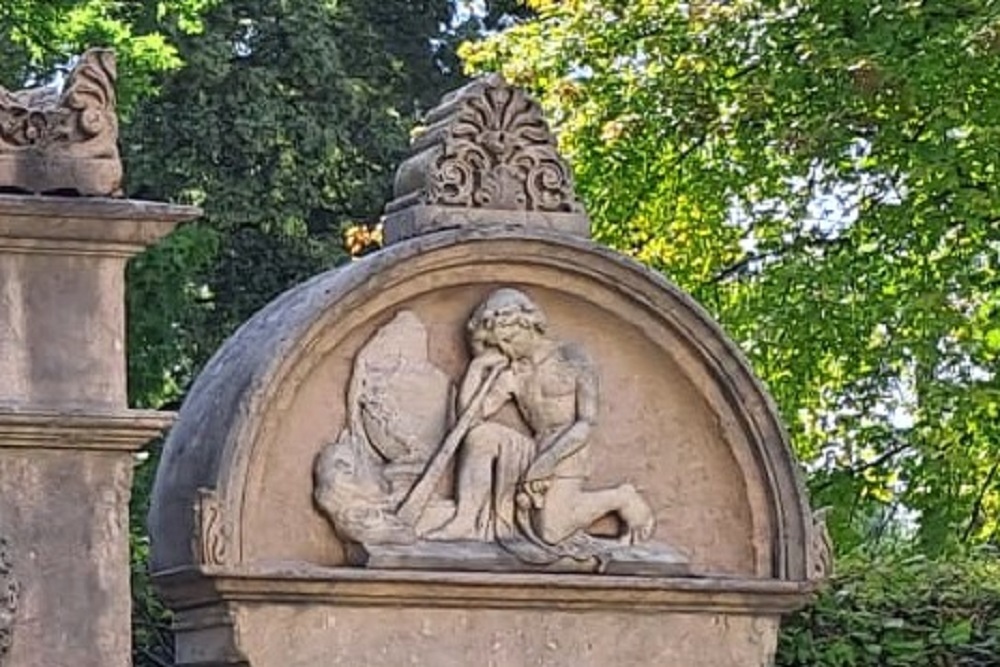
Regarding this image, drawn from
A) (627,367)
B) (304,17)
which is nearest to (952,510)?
(627,367)

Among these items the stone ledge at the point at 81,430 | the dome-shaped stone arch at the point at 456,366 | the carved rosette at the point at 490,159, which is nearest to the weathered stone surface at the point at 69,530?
the stone ledge at the point at 81,430

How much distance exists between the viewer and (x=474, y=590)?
9.69 m

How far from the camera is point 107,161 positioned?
29.4 ft

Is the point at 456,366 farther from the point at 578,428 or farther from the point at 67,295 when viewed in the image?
the point at 67,295

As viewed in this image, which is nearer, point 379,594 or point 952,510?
point 379,594

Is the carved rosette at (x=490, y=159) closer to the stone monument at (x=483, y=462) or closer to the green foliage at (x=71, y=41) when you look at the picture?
the stone monument at (x=483, y=462)

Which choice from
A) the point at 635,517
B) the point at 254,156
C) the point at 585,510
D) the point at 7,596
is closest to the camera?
the point at 7,596

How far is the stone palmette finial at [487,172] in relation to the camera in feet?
32.0

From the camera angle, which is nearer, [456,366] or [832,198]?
[456,366]

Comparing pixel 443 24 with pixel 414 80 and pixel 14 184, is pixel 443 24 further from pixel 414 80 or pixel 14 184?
pixel 14 184

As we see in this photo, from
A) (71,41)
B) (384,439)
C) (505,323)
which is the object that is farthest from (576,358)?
(71,41)

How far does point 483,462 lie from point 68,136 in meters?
1.67

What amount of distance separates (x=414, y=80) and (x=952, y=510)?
35.5 ft

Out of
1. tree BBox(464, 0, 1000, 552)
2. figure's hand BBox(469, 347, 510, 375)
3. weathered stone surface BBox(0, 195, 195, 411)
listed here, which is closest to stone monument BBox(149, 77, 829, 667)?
figure's hand BBox(469, 347, 510, 375)
